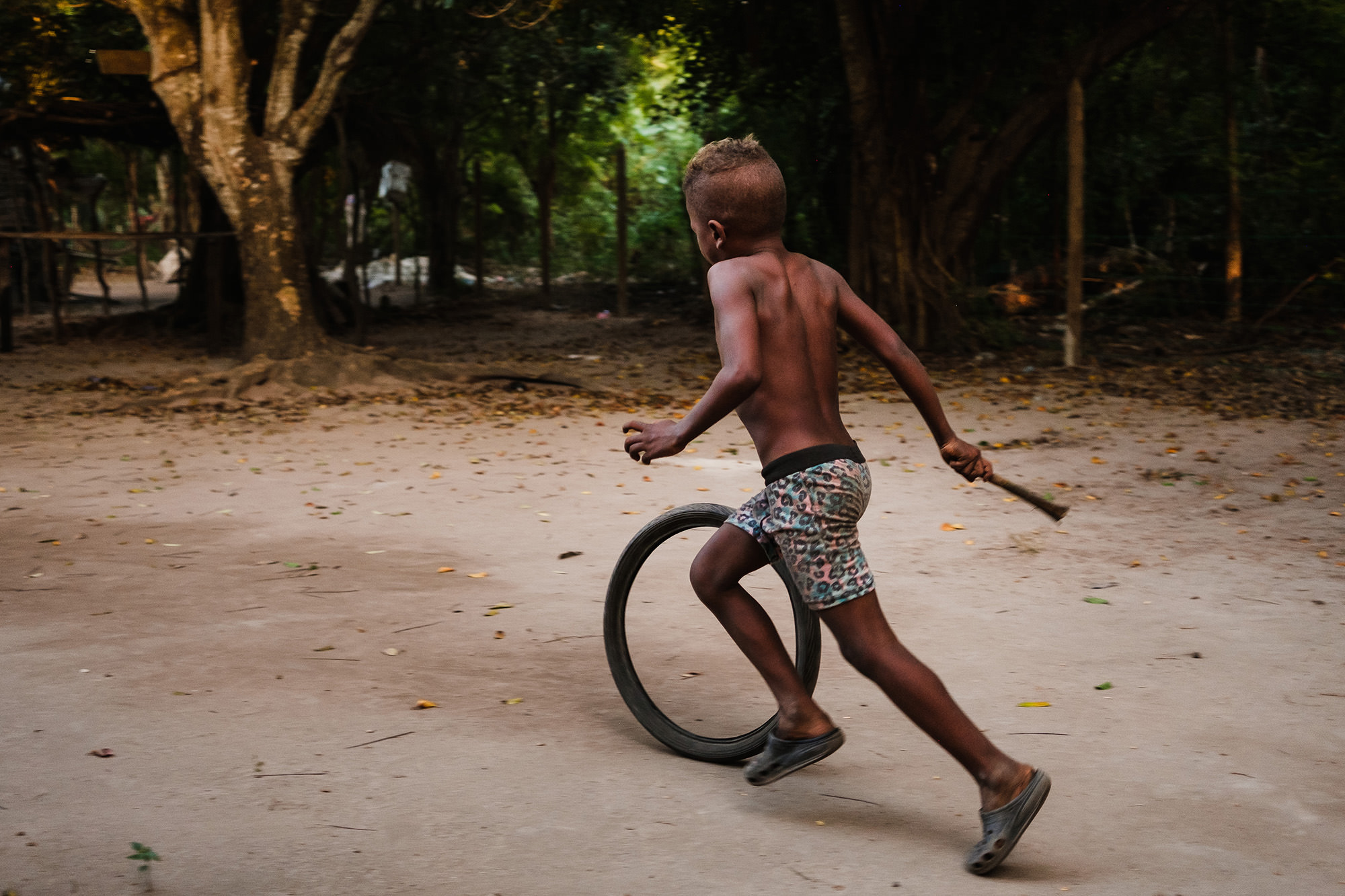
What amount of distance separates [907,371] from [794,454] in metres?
0.38

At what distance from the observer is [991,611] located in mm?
4871

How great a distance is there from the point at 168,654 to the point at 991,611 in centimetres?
315

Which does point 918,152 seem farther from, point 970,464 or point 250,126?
point 970,464

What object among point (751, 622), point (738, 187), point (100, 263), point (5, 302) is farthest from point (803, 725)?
point (100, 263)

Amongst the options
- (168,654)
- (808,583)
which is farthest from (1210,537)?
(168,654)

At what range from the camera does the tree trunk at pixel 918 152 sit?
43.7 ft

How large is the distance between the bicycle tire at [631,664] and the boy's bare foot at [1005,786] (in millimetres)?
671

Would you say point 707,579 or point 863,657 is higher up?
point 707,579

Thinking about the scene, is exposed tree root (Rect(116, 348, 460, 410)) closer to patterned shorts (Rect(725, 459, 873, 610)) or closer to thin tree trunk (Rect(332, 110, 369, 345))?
thin tree trunk (Rect(332, 110, 369, 345))

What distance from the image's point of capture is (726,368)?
9.61 ft

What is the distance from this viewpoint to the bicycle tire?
11.1 ft

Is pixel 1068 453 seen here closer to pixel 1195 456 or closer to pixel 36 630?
pixel 1195 456

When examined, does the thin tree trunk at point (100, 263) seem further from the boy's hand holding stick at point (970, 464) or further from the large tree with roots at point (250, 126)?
the boy's hand holding stick at point (970, 464)

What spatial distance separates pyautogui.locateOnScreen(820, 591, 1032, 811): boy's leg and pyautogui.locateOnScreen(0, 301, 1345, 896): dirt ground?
0.22 metres
